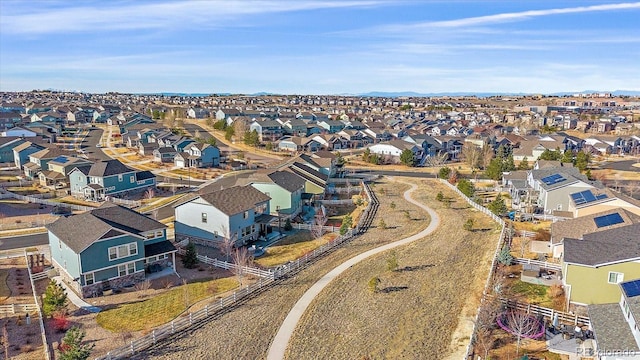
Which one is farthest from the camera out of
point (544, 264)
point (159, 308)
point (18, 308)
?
point (544, 264)

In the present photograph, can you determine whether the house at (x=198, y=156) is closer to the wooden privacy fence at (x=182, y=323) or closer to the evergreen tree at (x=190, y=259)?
the evergreen tree at (x=190, y=259)

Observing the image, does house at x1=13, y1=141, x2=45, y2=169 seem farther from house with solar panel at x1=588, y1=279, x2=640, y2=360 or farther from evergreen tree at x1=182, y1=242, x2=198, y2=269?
house with solar panel at x1=588, y1=279, x2=640, y2=360

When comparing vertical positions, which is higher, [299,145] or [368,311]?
[299,145]

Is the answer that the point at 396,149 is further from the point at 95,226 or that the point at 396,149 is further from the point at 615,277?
the point at 95,226

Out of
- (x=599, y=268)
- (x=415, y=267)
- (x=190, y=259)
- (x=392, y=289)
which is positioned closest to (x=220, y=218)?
(x=190, y=259)

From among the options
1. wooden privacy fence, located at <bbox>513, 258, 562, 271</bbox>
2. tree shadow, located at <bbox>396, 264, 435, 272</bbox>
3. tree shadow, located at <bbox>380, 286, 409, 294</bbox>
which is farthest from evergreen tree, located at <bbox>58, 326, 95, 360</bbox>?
wooden privacy fence, located at <bbox>513, 258, 562, 271</bbox>

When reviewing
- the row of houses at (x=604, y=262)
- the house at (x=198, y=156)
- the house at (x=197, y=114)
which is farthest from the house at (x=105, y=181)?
the house at (x=197, y=114)

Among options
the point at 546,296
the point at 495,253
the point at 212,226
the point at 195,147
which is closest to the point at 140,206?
the point at 212,226
